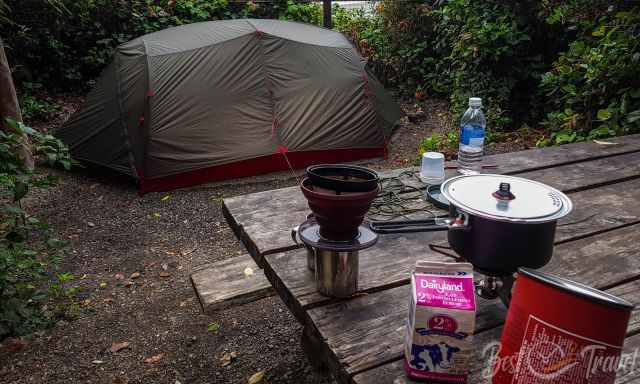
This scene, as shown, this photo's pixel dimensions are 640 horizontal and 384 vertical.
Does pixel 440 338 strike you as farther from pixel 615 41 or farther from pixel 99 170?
pixel 99 170

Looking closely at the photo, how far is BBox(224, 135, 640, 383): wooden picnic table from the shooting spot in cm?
106

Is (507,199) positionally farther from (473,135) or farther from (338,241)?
(473,135)

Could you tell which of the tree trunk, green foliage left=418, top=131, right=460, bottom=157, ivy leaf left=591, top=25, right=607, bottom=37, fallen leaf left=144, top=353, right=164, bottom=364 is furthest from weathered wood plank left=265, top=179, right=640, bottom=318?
the tree trunk

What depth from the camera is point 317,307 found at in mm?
1199

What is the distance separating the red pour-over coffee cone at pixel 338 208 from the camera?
111cm

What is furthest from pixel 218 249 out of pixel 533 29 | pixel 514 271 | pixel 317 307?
pixel 533 29

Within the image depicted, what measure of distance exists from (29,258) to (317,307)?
2226mm

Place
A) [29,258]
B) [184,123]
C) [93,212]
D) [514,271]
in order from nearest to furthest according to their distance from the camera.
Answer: [514,271], [29,258], [93,212], [184,123]

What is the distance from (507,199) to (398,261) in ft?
1.30

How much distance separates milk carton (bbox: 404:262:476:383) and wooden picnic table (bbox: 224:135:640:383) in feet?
0.21

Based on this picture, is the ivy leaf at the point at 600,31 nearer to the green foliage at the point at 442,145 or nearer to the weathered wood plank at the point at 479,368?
the green foliage at the point at 442,145

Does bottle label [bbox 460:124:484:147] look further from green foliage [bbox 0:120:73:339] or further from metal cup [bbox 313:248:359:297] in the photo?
green foliage [bbox 0:120:73:339]

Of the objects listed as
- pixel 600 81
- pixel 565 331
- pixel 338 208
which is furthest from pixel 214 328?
pixel 600 81

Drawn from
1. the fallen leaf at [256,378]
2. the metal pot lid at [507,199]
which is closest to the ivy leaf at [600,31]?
the metal pot lid at [507,199]
